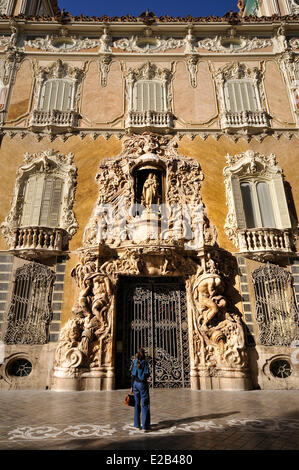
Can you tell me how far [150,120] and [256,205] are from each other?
6.04 metres

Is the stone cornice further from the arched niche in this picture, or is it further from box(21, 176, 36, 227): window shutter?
box(21, 176, 36, 227): window shutter

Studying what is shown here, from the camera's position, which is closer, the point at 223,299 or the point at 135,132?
the point at 223,299

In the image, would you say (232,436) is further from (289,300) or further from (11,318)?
(11,318)

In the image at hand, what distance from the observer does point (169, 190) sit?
12.6 meters

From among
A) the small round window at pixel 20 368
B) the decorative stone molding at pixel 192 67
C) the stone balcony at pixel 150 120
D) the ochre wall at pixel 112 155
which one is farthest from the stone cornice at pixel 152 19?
the small round window at pixel 20 368

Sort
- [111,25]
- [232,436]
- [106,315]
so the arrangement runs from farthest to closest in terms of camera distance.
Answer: [111,25]
[106,315]
[232,436]

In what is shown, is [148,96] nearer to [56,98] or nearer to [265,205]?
[56,98]

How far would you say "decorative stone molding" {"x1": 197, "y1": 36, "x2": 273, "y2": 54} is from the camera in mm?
16672

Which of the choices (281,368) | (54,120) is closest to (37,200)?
(54,120)

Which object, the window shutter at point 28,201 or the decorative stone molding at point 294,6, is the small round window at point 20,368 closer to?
the window shutter at point 28,201

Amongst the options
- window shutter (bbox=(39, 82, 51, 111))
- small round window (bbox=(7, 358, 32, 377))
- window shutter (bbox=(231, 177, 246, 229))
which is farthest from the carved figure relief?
window shutter (bbox=(39, 82, 51, 111))

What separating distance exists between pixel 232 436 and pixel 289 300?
23.2 ft

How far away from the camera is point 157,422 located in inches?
219

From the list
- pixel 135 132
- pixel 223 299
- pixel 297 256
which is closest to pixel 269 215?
pixel 297 256
